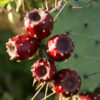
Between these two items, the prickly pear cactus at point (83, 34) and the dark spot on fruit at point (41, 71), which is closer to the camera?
the dark spot on fruit at point (41, 71)

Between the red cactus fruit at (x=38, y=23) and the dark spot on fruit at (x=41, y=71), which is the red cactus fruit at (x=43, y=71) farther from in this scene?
the red cactus fruit at (x=38, y=23)

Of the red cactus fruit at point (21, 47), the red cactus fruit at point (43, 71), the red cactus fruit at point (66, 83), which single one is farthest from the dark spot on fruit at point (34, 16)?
the red cactus fruit at point (66, 83)

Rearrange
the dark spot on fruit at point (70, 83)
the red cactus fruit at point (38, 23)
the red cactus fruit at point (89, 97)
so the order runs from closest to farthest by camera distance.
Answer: the red cactus fruit at point (38, 23), the dark spot on fruit at point (70, 83), the red cactus fruit at point (89, 97)

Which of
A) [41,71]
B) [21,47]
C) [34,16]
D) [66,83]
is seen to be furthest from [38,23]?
[66,83]

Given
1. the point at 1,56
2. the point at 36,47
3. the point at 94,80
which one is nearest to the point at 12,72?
the point at 1,56

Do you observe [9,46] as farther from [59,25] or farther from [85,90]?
[85,90]

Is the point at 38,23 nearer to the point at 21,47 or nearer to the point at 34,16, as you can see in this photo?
the point at 34,16

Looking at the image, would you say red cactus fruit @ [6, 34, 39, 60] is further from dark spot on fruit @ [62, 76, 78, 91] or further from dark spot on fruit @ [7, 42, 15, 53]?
dark spot on fruit @ [62, 76, 78, 91]

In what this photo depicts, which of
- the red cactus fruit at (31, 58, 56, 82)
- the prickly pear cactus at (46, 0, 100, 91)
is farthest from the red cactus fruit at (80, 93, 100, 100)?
the red cactus fruit at (31, 58, 56, 82)
